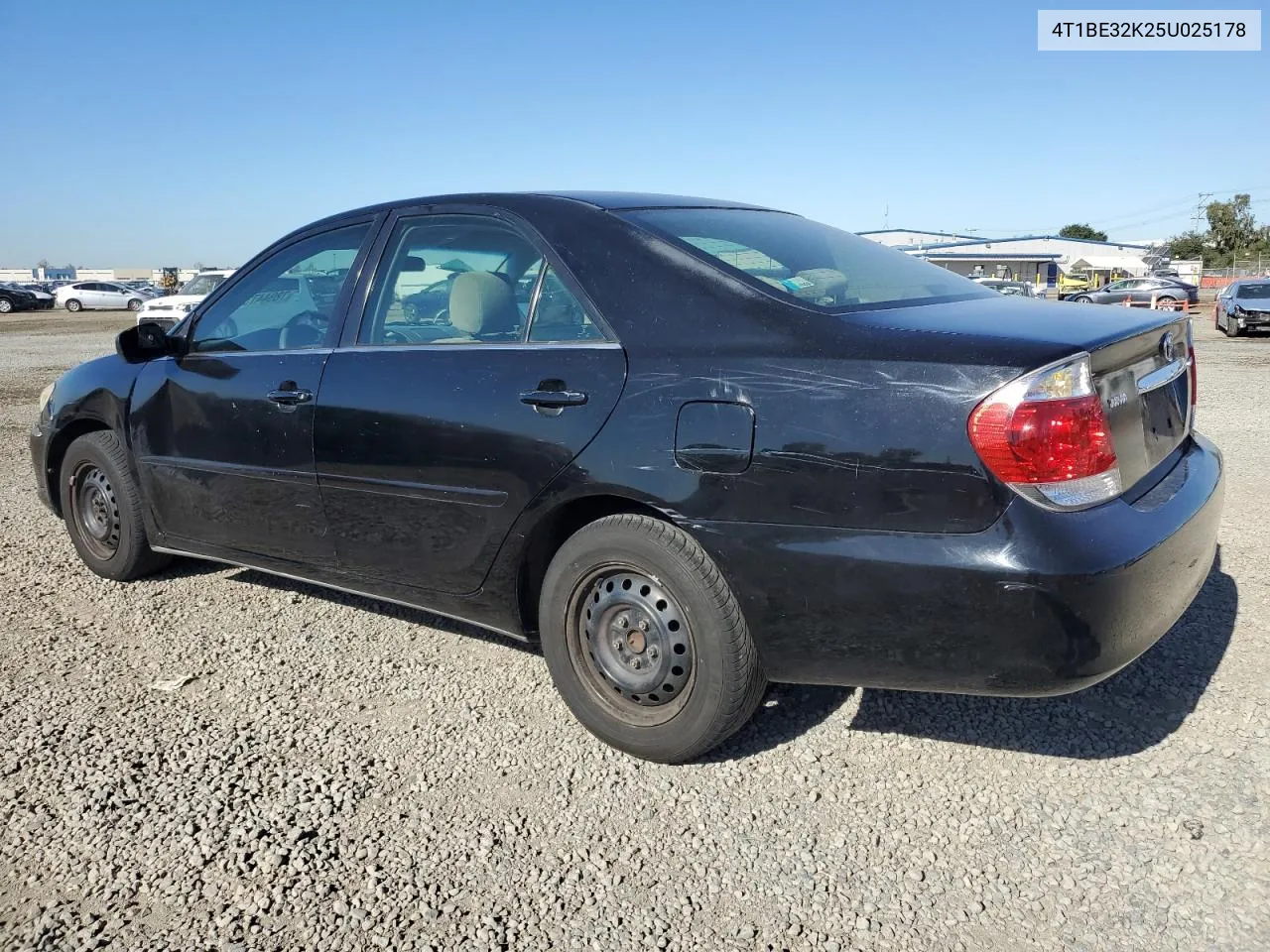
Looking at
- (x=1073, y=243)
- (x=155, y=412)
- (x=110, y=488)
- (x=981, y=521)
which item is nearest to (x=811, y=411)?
(x=981, y=521)

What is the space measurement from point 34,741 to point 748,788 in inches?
86.2

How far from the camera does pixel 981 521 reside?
221 cm

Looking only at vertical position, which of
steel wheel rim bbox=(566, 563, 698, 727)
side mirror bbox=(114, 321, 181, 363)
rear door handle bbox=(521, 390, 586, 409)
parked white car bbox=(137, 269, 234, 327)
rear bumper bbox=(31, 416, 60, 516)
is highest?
parked white car bbox=(137, 269, 234, 327)

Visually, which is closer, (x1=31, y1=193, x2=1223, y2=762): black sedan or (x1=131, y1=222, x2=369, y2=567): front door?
(x1=31, y1=193, x2=1223, y2=762): black sedan

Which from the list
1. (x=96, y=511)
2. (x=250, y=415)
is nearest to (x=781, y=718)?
(x=250, y=415)

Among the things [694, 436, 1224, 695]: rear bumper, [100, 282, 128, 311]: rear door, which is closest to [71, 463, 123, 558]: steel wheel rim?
[694, 436, 1224, 695]: rear bumper

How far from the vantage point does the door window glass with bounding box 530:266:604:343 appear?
2.85 m

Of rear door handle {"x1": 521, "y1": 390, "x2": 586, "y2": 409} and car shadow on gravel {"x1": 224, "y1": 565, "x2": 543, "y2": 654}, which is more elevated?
rear door handle {"x1": 521, "y1": 390, "x2": 586, "y2": 409}

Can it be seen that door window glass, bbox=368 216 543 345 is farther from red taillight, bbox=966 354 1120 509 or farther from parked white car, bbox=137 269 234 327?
parked white car, bbox=137 269 234 327

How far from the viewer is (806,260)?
309cm

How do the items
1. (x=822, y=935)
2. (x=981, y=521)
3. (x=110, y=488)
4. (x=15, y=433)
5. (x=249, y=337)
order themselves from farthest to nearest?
1. (x=15, y=433)
2. (x=110, y=488)
3. (x=249, y=337)
4. (x=981, y=521)
5. (x=822, y=935)

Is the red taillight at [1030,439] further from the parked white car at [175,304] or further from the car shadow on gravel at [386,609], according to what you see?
the parked white car at [175,304]

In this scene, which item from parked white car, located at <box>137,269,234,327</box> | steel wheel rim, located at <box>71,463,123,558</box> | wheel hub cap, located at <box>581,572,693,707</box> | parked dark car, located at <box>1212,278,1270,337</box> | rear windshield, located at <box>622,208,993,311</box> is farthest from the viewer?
parked white car, located at <box>137,269,234,327</box>

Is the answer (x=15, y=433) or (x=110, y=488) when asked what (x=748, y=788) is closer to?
(x=110, y=488)
